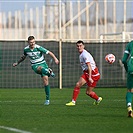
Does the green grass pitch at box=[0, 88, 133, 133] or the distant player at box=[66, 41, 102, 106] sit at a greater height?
the distant player at box=[66, 41, 102, 106]

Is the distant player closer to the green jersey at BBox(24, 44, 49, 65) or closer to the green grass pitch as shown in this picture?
the green grass pitch

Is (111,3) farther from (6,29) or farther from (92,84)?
(92,84)

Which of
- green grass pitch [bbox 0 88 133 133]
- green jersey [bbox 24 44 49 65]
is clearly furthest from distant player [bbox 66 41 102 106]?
green jersey [bbox 24 44 49 65]

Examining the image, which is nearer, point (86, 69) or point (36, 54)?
point (86, 69)

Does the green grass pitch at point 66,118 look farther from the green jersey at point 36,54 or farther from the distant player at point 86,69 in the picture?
the green jersey at point 36,54

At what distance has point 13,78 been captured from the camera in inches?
1244

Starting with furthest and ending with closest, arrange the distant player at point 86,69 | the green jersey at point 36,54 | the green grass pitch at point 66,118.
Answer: the green jersey at point 36,54 → the distant player at point 86,69 → the green grass pitch at point 66,118

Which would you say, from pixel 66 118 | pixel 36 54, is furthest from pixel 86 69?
pixel 66 118

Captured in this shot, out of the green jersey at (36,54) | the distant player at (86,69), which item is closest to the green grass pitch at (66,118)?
the distant player at (86,69)

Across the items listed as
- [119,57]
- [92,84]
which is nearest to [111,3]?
[119,57]

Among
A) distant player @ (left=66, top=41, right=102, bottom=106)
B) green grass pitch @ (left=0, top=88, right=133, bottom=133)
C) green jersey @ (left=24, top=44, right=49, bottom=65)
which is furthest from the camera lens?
green jersey @ (left=24, top=44, right=49, bottom=65)

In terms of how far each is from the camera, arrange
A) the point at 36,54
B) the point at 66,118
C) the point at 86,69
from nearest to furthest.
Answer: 1. the point at 66,118
2. the point at 86,69
3. the point at 36,54

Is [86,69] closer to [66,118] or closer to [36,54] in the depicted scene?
[36,54]

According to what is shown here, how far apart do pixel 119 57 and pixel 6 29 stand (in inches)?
1009
